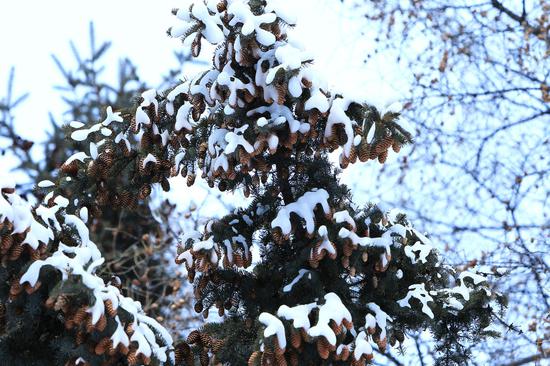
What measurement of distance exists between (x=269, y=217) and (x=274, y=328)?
115cm

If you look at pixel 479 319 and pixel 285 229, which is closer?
pixel 285 229

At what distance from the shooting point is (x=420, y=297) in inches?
182

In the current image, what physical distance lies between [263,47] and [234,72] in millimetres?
218

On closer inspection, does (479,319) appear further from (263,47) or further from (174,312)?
(174,312)

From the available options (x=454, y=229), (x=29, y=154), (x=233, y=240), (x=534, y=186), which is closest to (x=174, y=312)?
(x=29, y=154)

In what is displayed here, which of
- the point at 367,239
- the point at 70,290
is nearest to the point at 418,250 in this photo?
the point at 367,239

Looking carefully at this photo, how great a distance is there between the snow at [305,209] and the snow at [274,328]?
25.7 inches

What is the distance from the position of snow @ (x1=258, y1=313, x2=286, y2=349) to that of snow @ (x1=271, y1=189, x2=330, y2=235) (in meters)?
0.65

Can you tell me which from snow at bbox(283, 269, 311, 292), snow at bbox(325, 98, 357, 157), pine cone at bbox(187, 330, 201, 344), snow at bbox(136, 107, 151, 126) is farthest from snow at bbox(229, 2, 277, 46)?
pine cone at bbox(187, 330, 201, 344)

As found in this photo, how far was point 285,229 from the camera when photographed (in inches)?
173

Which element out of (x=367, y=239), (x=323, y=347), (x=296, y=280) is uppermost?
(x=367, y=239)

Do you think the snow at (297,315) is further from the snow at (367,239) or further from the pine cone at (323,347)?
the snow at (367,239)

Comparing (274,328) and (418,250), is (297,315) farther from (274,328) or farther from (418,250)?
(418,250)

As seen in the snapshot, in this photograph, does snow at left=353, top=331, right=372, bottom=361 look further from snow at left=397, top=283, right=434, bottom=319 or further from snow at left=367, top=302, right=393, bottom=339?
snow at left=397, top=283, right=434, bottom=319
